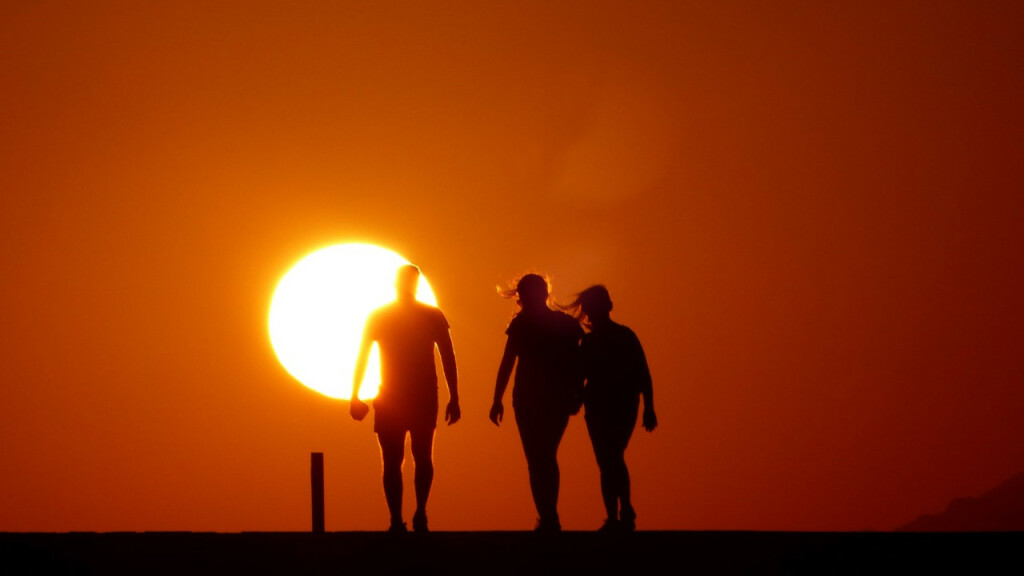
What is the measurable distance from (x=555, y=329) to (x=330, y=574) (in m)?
3.92

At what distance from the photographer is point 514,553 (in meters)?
8.97

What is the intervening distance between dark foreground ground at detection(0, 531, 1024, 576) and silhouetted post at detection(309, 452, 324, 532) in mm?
2704

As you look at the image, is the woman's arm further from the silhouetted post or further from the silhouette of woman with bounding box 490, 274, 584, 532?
the silhouetted post

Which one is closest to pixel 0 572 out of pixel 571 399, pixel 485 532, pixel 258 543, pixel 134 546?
pixel 134 546

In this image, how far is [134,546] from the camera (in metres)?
9.23

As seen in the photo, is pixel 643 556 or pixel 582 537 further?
pixel 582 537

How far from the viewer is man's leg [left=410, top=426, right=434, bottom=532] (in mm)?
11848

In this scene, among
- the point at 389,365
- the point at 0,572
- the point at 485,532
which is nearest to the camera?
the point at 0,572

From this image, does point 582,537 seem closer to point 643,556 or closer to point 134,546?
point 643,556

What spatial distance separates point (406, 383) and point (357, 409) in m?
0.45

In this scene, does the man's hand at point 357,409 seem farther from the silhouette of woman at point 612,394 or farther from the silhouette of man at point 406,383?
the silhouette of woman at point 612,394

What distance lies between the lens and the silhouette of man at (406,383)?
465 inches

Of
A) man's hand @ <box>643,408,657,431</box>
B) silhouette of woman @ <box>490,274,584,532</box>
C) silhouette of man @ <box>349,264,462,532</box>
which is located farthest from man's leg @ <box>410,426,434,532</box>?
man's hand @ <box>643,408,657,431</box>

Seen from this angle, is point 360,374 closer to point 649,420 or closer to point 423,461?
point 423,461
